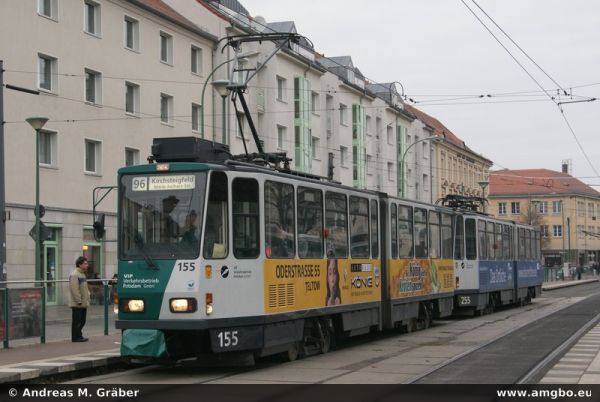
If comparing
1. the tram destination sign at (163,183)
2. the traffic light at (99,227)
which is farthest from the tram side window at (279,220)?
the traffic light at (99,227)

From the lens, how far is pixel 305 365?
1420cm

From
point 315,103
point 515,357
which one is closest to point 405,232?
point 515,357

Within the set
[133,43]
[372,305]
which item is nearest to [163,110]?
[133,43]

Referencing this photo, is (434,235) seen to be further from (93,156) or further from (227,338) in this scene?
(93,156)

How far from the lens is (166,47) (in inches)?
1570

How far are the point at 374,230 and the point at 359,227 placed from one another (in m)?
0.94

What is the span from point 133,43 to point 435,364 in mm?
26547

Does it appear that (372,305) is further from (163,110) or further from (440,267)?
(163,110)

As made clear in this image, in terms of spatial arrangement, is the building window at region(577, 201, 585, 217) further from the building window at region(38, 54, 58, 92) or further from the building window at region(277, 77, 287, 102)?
the building window at region(38, 54, 58, 92)

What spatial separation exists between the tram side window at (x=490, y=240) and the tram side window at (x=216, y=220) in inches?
661

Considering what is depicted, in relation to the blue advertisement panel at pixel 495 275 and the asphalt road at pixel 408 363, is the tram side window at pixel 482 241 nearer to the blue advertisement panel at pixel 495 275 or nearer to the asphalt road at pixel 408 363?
the blue advertisement panel at pixel 495 275

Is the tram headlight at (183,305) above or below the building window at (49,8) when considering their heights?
below

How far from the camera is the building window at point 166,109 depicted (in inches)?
1545

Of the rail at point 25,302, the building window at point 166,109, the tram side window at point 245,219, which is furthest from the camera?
the building window at point 166,109
